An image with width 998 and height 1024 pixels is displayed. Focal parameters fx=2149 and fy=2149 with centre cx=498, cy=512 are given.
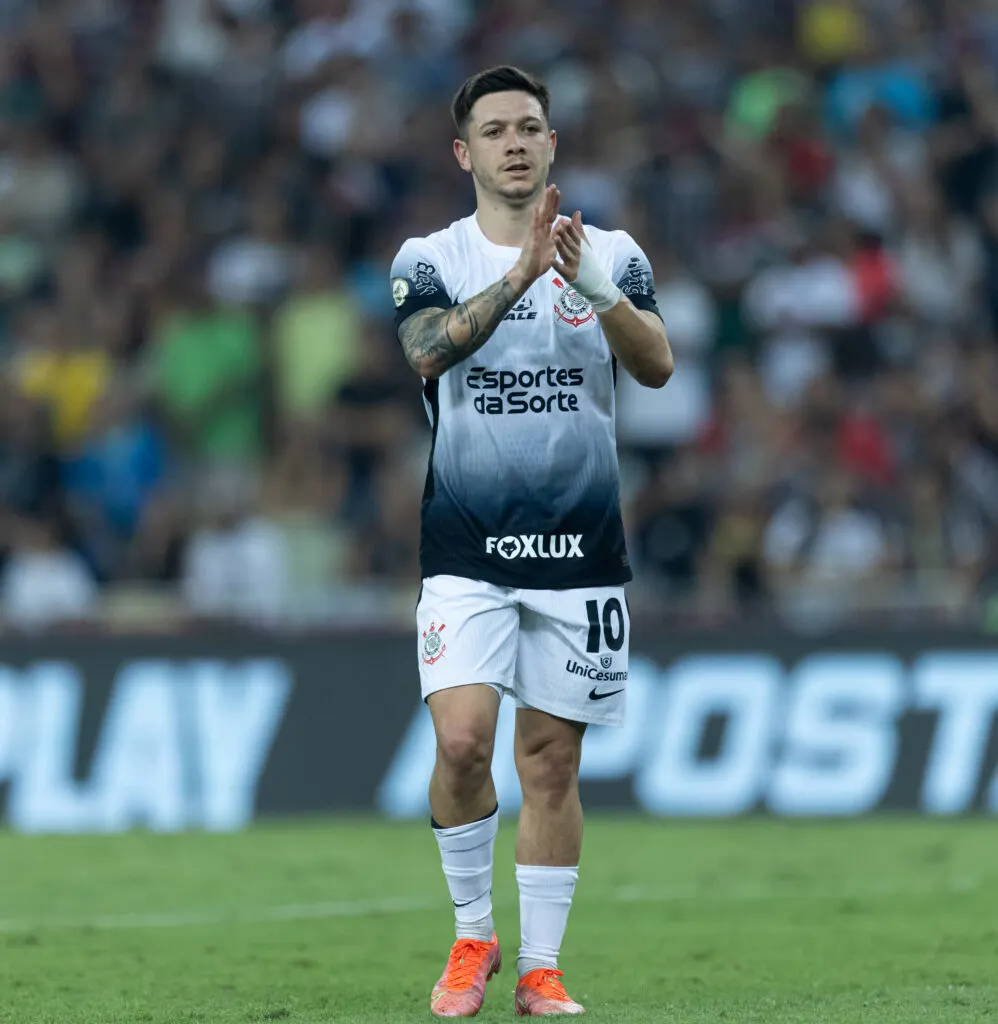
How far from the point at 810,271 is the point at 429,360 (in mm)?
9578

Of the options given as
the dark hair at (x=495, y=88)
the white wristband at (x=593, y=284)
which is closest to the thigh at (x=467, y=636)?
the white wristband at (x=593, y=284)

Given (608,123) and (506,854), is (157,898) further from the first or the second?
(608,123)

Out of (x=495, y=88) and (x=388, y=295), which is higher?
(x=495, y=88)

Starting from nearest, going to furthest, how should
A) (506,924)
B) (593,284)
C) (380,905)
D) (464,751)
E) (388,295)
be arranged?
(593,284) → (464,751) → (506,924) → (380,905) → (388,295)

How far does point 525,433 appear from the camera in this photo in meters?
6.67

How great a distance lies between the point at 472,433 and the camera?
6688 millimetres

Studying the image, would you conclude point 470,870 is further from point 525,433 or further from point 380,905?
point 380,905

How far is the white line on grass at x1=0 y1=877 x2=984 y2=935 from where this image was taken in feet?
29.8

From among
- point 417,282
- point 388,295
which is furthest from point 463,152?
point 388,295

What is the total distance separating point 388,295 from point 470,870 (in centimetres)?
961

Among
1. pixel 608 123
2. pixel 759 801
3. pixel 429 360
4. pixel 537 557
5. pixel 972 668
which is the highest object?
pixel 608 123

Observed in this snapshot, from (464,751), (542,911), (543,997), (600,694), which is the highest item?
(600,694)

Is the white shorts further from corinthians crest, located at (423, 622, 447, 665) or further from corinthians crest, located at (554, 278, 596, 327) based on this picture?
corinthians crest, located at (554, 278, 596, 327)

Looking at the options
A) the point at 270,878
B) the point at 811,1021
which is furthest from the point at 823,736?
the point at 811,1021
